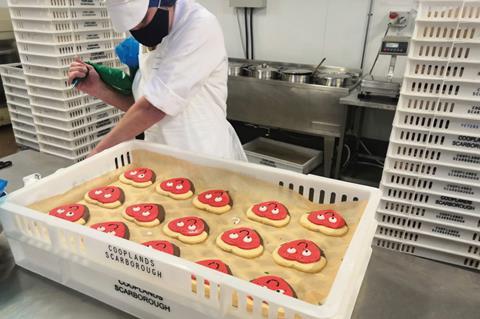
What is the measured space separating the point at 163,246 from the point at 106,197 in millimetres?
282

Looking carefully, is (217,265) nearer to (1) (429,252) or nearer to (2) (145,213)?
(2) (145,213)

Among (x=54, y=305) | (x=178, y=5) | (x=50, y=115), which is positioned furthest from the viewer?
(x=50, y=115)

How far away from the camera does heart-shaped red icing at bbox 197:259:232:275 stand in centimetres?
67

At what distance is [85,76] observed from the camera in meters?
1.31

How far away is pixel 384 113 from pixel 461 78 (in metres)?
1.22

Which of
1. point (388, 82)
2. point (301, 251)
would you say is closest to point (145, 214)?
point (301, 251)

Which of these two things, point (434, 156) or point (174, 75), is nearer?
point (174, 75)

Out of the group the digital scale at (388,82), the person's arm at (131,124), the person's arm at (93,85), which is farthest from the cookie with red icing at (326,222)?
the digital scale at (388,82)

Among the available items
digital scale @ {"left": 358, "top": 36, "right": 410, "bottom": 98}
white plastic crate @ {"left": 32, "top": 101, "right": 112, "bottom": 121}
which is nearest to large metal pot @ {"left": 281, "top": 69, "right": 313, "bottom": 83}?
digital scale @ {"left": 358, "top": 36, "right": 410, "bottom": 98}

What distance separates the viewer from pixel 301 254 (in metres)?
0.73

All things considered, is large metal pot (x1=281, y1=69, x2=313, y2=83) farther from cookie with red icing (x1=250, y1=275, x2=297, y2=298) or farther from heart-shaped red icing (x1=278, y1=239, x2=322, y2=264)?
cookie with red icing (x1=250, y1=275, x2=297, y2=298)

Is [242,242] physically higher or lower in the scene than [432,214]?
higher

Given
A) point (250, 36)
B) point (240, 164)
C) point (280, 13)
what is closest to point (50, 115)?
point (250, 36)

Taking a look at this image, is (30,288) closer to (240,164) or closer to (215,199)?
(215,199)
